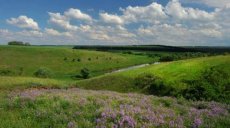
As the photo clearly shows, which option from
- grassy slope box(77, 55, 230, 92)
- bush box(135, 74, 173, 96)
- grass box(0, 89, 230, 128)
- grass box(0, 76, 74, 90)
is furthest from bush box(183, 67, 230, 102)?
grass box(0, 76, 74, 90)

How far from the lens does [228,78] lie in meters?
30.4

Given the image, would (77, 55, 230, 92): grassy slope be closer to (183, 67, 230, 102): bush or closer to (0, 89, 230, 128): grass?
(183, 67, 230, 102): bush

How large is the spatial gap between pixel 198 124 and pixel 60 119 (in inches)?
153

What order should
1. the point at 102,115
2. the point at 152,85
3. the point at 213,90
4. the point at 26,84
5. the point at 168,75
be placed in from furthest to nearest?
the point at 26,84
the point at 168,75
the point at 152,85
the point at 213,90
the point at 102,115

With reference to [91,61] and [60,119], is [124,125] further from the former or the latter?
[91,61]

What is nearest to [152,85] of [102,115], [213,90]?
Result: [213,90]

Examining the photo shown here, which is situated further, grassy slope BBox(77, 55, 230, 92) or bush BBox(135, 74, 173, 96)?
grassy slope BBox(77, 55, 230, 92)

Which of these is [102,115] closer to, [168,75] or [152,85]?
[152,85]

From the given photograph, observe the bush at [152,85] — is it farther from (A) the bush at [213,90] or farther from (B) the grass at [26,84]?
(B) the grass at [26,84]

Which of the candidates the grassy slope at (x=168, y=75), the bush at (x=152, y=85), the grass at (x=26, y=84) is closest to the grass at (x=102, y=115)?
the bush at (x=152, y=85)

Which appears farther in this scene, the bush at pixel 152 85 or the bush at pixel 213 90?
the bush at pixel 152 85

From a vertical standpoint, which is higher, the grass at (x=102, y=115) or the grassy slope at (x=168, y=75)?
the grass at (x=102, y=115)

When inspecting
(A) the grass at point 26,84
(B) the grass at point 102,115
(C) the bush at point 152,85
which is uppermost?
(B) the grass at point 102,115

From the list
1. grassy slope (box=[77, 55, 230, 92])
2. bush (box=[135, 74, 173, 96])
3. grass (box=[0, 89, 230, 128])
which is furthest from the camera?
grassy slope (box=[77, 55, 230, 92])
